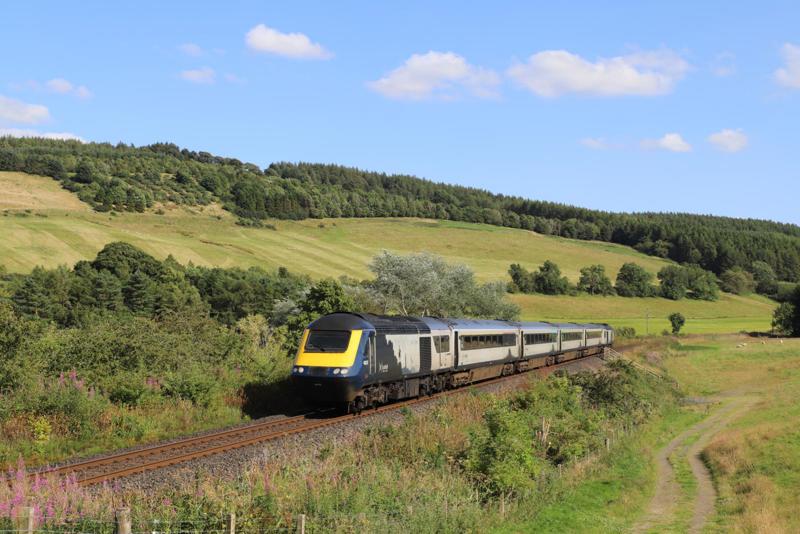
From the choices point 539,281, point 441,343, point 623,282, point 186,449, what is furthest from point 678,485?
point 623,282

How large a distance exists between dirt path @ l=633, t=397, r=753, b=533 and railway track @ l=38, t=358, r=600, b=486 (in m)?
9.71

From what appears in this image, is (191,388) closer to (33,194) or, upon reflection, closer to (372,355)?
(372,355)

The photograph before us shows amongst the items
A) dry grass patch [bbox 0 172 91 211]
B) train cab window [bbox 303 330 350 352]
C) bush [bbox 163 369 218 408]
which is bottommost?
bush [bbox 163 369 218 408]

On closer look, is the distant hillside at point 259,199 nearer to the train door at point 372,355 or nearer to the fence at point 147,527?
the train door at point 372,355

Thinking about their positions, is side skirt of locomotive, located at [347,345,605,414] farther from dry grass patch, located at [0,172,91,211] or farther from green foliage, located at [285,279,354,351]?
dry grass patch, located at [0,172,91,211]

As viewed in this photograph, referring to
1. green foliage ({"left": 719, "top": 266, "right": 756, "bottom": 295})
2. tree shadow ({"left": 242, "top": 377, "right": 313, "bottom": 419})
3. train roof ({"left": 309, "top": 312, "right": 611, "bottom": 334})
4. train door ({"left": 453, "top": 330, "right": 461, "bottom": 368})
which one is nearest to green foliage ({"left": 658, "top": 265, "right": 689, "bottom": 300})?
green foliage ({"left": 719, "top": 266, "right": 756, "bottom": 295})

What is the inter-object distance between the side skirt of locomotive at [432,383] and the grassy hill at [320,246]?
66599 millimetres

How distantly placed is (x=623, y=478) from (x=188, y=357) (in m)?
15.8

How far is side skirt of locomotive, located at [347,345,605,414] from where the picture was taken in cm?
2577

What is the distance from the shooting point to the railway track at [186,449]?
1644 cm

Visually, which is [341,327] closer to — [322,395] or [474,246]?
[322,395]

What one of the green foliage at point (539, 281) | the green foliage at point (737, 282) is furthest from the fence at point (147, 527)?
the green foliage at point (737, 282)

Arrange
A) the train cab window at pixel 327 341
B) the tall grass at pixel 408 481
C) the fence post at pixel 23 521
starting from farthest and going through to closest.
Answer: the train cab window at pixel 327 341 → the tall grass at pixel 408 481 → the fence post at pixel 23 521

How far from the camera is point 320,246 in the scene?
13962 centimetres
